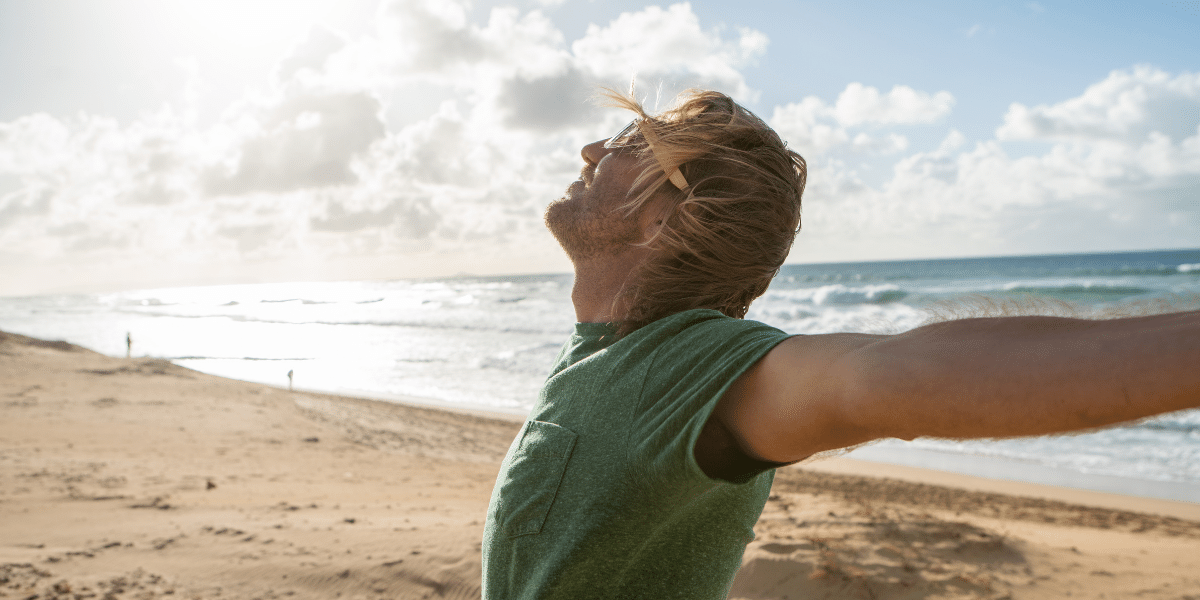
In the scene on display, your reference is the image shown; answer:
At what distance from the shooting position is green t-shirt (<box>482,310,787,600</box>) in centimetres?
100

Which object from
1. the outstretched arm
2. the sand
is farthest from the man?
the sand

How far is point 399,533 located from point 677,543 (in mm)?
5294

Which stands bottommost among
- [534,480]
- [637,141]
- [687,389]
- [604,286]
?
[534,480]

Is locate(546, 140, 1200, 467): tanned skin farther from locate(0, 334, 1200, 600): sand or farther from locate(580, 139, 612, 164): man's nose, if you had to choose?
locate(0, 334, 1200, 600): sand

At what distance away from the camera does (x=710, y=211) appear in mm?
1305

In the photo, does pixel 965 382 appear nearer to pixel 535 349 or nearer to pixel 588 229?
pixel 588 229

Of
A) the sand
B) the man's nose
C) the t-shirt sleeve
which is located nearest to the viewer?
the t-shirt sleeve

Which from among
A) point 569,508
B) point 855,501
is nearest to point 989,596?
point 855,501

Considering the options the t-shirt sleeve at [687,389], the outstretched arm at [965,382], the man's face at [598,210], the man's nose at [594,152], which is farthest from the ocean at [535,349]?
the man's nose at [594,152]

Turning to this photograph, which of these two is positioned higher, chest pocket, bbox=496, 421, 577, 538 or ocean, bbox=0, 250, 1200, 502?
chest pocket, bbox=496, 421, 577, 538

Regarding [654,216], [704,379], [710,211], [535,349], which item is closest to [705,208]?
[710,211]

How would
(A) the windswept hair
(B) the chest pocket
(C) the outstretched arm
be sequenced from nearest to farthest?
(C) the outstretched arm, (B) the chest pocket, (A) the windswept hair

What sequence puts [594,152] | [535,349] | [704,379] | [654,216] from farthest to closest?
[535,349] → [594,152] → [654,216] → [704,379]

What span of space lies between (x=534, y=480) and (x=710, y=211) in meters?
0.60
